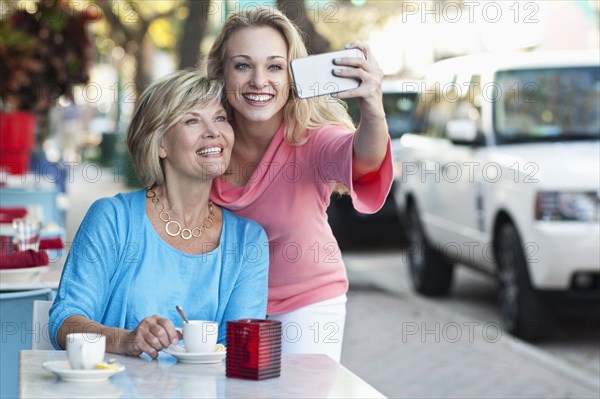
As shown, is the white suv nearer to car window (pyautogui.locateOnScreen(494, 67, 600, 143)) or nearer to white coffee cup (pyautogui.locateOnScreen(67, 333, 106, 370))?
car window (pyautogui.locateOnScreen(494, 67, 600, 143))

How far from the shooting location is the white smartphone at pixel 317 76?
3455mm

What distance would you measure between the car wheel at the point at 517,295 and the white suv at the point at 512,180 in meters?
0.01

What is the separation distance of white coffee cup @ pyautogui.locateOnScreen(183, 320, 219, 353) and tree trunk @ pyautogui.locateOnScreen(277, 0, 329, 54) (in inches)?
284

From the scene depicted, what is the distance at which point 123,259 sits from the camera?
367cm

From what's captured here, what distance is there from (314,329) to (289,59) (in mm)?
979

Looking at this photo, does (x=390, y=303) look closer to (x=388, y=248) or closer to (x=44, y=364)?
(x=388, y=248)

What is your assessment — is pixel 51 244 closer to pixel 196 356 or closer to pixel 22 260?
pixel 22 260

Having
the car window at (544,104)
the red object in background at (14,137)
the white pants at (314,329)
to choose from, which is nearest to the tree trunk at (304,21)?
the car window at (544,104)

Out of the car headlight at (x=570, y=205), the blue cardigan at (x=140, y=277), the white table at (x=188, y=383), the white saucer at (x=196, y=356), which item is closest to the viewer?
the white table at (x=188, y=383)

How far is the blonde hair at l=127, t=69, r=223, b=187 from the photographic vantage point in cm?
383

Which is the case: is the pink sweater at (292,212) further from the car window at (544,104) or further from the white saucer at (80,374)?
the car window at (544,104)

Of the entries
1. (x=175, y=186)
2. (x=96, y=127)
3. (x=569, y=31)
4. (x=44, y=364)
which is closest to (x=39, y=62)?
(x=175, y=186)

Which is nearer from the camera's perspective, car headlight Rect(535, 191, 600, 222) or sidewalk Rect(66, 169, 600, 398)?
sidewalk Rect(66, 169, 600, 398)

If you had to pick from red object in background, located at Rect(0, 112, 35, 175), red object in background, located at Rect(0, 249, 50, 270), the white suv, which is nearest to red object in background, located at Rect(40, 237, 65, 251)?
red object in background, located at Rect(0, 249, 50, 270)
